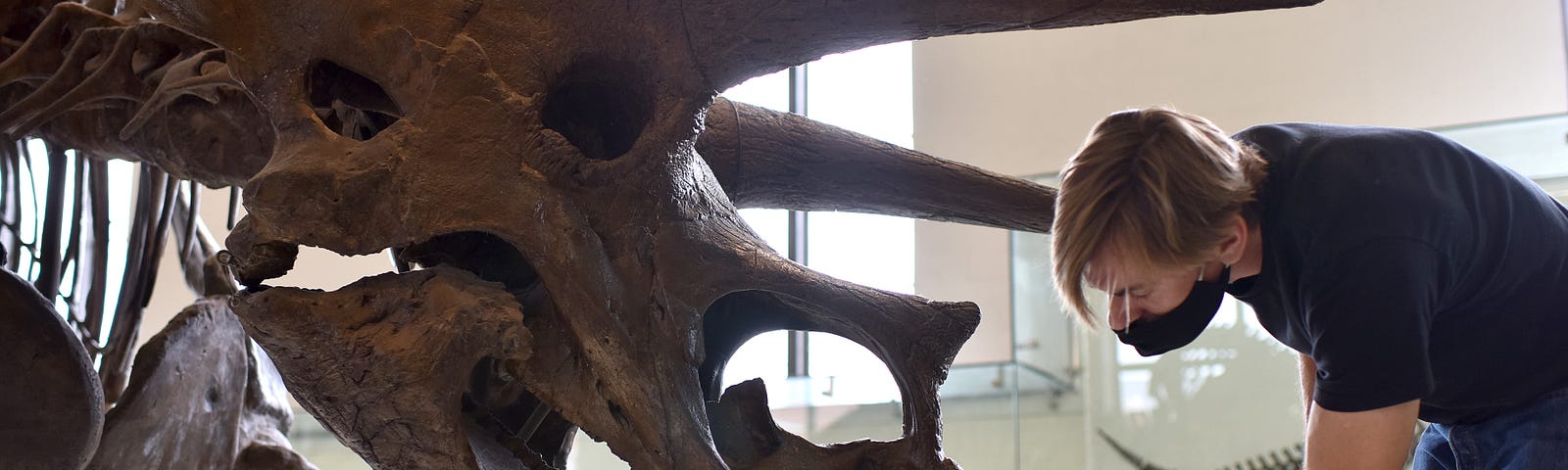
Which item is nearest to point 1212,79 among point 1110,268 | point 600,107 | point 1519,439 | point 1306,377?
point 1306,377

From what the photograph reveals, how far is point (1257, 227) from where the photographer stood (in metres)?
1.50

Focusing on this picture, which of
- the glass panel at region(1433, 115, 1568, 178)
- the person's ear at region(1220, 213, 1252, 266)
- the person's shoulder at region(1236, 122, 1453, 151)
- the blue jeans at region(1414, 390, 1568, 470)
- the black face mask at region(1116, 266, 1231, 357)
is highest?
the glass panel at region(1433, 115, 1568, 178)

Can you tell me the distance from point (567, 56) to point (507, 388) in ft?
1.32

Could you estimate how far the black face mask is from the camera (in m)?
1.54

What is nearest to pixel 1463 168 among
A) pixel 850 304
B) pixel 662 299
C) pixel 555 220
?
pixel 850 304

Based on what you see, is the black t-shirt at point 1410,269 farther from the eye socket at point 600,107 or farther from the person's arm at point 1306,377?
the eye socket at point 600,107

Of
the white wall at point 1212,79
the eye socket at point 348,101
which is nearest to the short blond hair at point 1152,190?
the eye socket at point 348,101

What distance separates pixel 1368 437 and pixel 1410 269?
18 centimetres

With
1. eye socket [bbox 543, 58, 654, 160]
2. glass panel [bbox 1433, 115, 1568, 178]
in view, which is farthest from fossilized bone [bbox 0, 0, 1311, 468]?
glass panel [bbox 1433, 115, 1568, 178]

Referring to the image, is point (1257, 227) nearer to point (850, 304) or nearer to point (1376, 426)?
point (1376, 426)

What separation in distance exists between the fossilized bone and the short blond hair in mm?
140

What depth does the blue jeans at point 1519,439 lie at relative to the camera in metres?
1.48

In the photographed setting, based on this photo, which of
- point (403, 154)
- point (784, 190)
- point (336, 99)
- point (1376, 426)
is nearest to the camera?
point (1376, 426)

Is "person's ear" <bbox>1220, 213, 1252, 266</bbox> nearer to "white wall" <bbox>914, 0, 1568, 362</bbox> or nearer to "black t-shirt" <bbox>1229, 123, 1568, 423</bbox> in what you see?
"black t-shirt" <bbox>1229, 123, 1568, 423</bbox>
